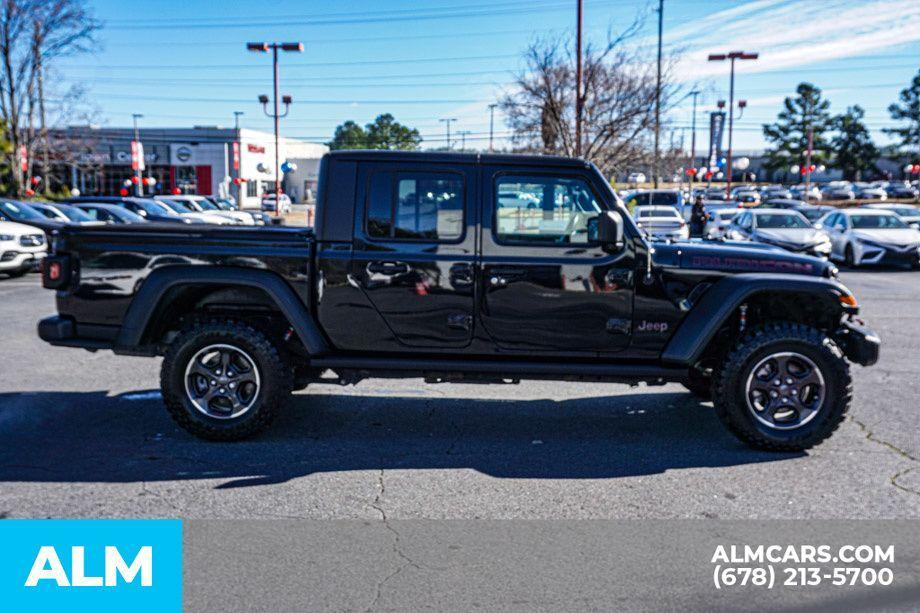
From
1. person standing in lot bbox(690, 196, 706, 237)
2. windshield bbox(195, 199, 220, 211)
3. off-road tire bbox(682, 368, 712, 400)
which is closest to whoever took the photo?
off-road tire bbox(682, 368, 712, 400)

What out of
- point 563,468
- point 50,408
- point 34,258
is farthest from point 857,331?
point 34,258

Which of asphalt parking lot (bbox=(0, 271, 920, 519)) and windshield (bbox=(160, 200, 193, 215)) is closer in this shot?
asphalt parking lot (bbox=(0, 271, 920, 519))

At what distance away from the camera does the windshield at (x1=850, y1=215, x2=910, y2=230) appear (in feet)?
70.4

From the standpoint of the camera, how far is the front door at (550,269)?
5.61 metres

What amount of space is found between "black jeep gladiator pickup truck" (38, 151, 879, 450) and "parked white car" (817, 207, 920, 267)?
1657 cm

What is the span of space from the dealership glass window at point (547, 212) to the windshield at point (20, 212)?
16354 millimetres

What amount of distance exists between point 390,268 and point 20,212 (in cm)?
1696

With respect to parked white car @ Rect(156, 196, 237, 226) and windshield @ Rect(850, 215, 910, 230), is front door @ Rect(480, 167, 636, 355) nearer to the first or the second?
windshield @ Rect(850, 215, 910, 230)

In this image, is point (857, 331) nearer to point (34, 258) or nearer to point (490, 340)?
point (490, 340)

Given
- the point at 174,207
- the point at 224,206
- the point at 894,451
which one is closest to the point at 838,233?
the point at 894,451

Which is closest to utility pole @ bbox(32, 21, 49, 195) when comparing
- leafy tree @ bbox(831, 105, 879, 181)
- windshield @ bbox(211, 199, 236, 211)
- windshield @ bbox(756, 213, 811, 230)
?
windshield @ bbox(211, 199, 236, 211)

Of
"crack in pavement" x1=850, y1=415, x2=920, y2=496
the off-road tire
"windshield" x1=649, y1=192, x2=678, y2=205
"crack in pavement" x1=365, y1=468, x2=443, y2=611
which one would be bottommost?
"crack in pavement" x1=365, y1=468, x2=443, y2=611

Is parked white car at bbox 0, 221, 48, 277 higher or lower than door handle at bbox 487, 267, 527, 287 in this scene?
lower

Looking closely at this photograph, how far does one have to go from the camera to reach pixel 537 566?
3857 mm
